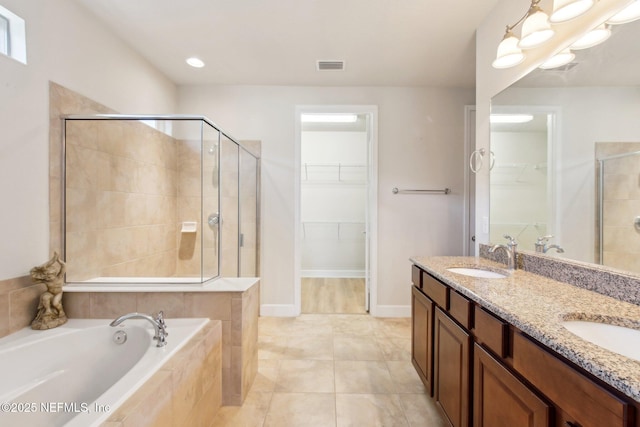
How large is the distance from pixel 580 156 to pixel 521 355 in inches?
39.0

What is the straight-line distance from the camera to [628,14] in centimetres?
110

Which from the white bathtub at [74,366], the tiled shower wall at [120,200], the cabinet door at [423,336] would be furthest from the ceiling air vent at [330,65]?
the white bathtub at [74,366]

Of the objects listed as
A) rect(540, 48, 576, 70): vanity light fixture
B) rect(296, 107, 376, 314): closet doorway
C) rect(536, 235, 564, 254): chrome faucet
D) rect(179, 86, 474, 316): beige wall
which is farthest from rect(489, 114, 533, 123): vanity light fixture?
rect(296, 107, 376, 314): closet doorway

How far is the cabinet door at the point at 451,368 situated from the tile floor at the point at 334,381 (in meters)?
0.32

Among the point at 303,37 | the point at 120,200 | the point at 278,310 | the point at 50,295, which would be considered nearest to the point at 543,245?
the point at 303,37

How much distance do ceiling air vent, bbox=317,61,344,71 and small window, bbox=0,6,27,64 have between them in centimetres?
197

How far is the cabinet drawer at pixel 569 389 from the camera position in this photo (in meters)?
0.62

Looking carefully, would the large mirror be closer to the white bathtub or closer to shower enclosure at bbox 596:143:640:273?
shower enclosure at bbox 596:143:640:273

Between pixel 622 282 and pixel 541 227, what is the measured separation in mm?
512

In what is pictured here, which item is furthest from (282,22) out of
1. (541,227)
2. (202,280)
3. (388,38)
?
(541,227)

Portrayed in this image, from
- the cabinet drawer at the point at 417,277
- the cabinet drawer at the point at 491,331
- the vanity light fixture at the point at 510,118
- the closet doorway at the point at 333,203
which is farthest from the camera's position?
the closet doorway at the point at 333,203

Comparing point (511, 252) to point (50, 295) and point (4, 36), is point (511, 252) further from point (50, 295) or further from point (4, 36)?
point (4, 36)

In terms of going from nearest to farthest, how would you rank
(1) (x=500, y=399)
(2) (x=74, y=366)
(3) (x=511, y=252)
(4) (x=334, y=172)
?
(1) (x=500, y=399) → (2) (x=74, y=366) → (3) (x=511, y=252) → (4) (x=334, y=172)

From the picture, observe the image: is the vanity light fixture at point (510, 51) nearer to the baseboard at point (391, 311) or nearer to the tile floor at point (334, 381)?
the tile floor at point (334, 381)
